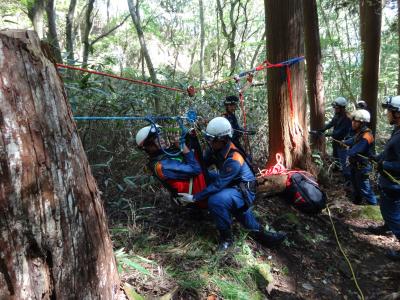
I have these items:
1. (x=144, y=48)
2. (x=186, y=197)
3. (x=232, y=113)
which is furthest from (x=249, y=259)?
(x=144, y=48)

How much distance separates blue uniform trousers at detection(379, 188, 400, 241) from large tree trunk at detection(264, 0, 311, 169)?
1.19m

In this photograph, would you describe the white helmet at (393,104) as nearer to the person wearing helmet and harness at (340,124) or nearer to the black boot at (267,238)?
the black boot at (267,238)

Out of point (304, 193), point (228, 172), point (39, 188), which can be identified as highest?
point (39, 188)

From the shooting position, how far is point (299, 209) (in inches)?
209

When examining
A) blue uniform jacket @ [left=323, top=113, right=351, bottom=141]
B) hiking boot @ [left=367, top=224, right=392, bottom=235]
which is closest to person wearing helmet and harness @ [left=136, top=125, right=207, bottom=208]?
hiking boot @ [left=367, top=224, right=392, bottom=235]

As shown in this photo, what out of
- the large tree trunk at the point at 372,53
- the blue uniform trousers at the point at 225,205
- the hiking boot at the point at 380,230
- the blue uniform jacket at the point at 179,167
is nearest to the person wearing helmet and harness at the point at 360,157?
the hiking boot at the point at 380,230

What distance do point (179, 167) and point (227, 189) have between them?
56 cm

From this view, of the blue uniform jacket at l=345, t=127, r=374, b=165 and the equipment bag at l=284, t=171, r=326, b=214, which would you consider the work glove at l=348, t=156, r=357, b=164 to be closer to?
the blue uniform jacket at l=345, t=127, r=374, b=165

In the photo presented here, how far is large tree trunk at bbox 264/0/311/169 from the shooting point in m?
5.12

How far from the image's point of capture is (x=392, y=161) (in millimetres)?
4773

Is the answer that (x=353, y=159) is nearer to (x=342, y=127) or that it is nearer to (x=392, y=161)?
(x=392, y=161)

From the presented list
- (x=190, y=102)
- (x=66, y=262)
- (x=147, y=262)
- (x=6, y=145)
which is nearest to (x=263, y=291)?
(x=147, y=262)

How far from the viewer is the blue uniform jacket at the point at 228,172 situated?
392 cm

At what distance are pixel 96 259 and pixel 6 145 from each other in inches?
30.6
